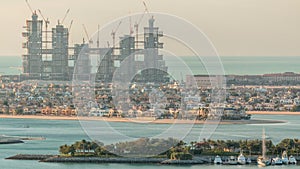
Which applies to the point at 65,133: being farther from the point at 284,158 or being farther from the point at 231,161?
the point at 284,158

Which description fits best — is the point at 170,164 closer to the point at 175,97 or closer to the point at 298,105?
the point at 175,97

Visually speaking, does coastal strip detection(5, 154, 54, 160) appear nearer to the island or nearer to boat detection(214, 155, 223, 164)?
the island

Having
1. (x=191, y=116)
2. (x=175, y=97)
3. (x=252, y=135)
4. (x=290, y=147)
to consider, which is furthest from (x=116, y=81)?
(x=290, y=147)

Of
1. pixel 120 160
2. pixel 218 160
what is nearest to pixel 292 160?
pixel 218 160

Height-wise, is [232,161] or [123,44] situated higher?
[123,44]

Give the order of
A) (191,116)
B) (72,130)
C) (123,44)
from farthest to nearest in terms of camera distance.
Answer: (123,44), (191,116), (72,130)
